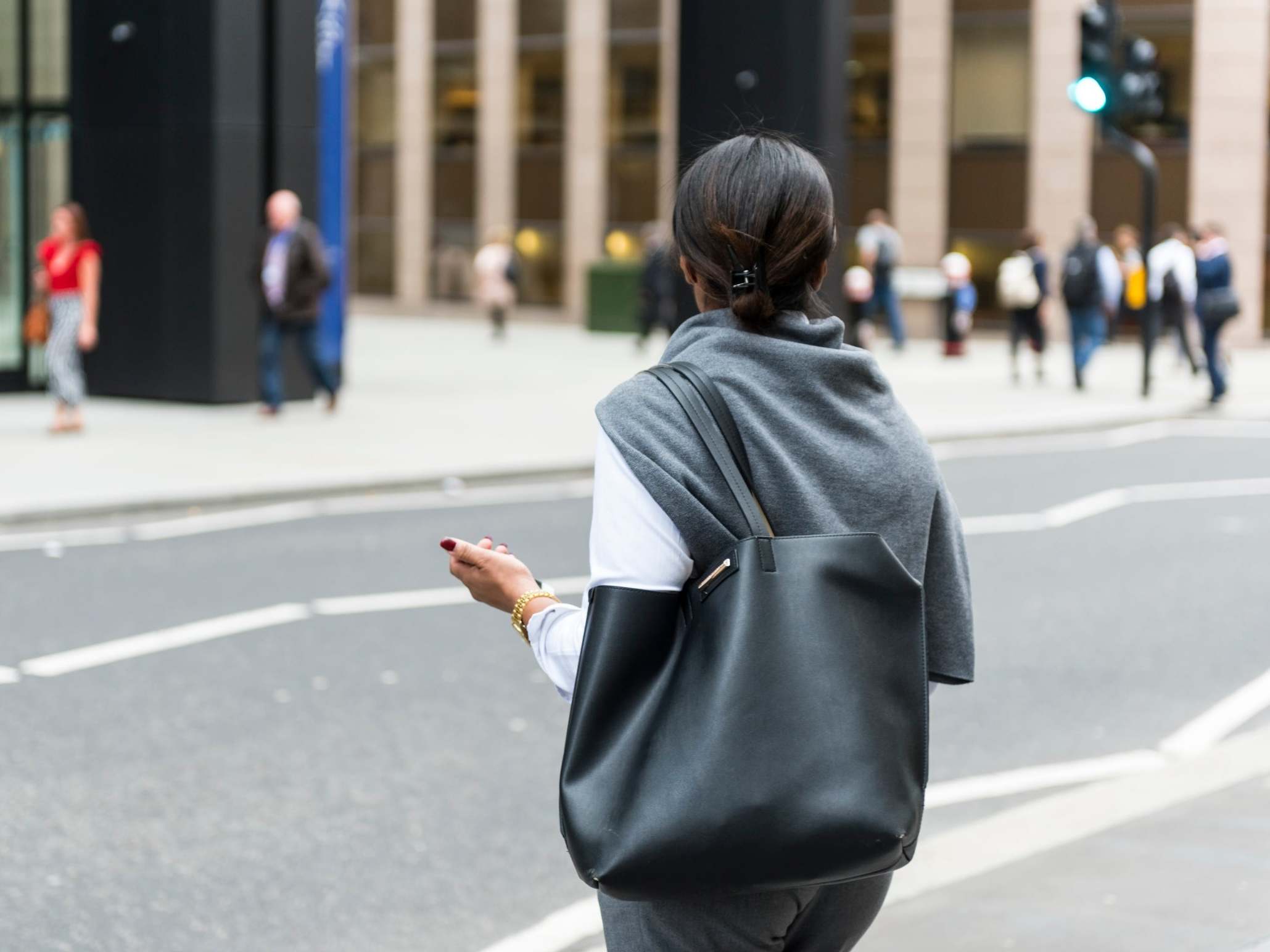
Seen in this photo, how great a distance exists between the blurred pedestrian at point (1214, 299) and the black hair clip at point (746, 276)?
694 inches

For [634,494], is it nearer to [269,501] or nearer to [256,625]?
[256,625]

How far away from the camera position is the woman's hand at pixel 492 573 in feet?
8.12

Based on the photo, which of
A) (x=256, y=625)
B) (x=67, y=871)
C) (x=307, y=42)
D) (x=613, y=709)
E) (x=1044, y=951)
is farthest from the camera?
(x=307, y=42)

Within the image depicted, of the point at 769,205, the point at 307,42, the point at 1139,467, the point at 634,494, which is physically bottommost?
the point at 1139,467

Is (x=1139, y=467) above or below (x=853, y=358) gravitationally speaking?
below

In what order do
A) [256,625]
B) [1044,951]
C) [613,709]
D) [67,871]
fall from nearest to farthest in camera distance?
1. [613,709]
2. [1044,951]
3. [67,871]
4. [256,625]

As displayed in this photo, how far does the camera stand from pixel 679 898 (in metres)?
2.14

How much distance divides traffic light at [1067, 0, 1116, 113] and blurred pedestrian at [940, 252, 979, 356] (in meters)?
7.12

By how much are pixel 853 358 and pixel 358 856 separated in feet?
10.3

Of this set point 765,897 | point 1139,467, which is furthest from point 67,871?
point 1139,467

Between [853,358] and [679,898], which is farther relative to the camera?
[853,358]

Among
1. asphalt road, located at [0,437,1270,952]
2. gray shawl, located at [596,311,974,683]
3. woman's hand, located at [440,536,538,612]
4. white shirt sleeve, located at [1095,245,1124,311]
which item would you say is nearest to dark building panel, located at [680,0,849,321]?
white shirt sleeve, located at [1095,245,1124,311]

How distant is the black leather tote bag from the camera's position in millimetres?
2076

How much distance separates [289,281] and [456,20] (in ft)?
72.7
